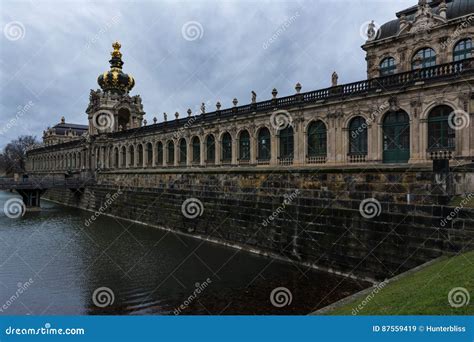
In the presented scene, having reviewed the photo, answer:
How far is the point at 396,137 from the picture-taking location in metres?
21.3

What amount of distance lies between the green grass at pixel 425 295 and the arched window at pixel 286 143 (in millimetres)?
15790

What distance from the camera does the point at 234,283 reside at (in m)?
16.4

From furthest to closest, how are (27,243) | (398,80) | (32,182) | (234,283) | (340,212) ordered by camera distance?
(32,182)
(27,243)
(398,80)
(340,212)
(234,283)

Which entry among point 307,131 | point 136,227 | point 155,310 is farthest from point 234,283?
point 136,227

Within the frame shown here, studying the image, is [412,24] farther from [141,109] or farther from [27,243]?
[141,109]

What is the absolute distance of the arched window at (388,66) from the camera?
2989 cm

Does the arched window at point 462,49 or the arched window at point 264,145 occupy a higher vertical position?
the arched window at point 462,49

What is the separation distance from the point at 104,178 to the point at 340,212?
3679 cm
